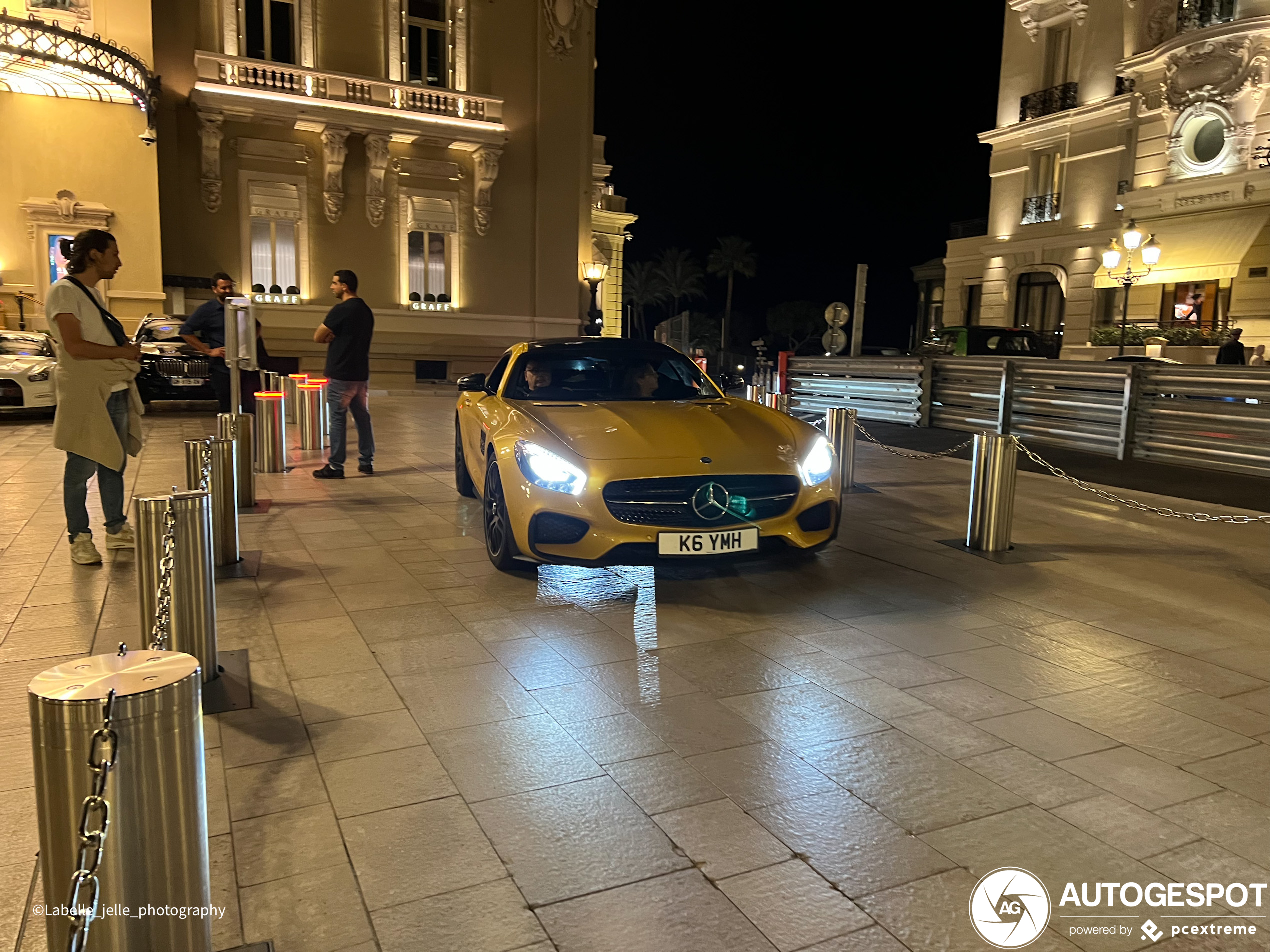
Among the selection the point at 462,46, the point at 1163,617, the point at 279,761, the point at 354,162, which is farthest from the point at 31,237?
the point at 1163,617

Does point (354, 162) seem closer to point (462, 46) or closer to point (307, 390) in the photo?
point (462, 46)

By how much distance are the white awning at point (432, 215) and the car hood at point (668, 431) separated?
2090cm

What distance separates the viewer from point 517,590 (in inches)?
211

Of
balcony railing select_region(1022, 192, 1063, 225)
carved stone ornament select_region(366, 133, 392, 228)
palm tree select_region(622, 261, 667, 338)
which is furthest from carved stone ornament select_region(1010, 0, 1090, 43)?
palm tree select_region(622, 261, 667, 338)

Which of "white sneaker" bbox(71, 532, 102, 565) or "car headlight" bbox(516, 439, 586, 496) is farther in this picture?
"white sneaker" bbox(71, 532, 102, 565)

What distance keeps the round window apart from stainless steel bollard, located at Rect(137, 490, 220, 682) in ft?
85.8

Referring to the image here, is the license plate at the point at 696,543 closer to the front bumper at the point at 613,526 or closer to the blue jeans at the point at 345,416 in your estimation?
the front bumper at the point at 613,526

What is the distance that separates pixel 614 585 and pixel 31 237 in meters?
20.5

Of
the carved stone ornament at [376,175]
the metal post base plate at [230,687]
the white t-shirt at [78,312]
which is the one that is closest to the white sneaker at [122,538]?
the white t-shirt at [78,312]

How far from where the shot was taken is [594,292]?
3094 centimetres

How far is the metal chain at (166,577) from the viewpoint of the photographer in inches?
110

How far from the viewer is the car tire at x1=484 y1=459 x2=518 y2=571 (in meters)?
5.43

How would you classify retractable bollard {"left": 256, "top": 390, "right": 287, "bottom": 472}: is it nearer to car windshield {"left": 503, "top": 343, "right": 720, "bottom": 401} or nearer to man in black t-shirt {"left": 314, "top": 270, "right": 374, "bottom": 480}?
man in black t-shirt {"left": 314, "top": 270, "right": 374, "bottom": 480}

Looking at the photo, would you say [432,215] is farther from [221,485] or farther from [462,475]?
[221,485]
